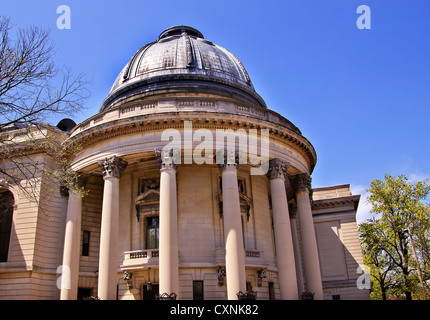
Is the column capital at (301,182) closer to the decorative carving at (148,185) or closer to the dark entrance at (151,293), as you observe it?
the decorative carving at (148,185)

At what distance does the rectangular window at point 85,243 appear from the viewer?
2847 cm

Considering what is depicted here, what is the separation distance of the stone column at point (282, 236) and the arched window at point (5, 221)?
62.8 feet

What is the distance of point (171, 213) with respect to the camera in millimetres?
23031

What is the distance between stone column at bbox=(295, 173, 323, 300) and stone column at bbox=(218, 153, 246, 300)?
24.5 ft

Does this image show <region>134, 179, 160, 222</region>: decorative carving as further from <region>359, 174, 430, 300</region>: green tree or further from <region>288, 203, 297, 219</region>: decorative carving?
<region>359, 174, 430, 300</region>: green tree

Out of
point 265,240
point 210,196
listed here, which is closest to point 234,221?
point 210,196

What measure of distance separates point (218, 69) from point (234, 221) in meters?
17.3

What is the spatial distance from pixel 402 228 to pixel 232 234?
22.7 meters

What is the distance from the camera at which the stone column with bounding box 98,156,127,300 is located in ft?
74.5
